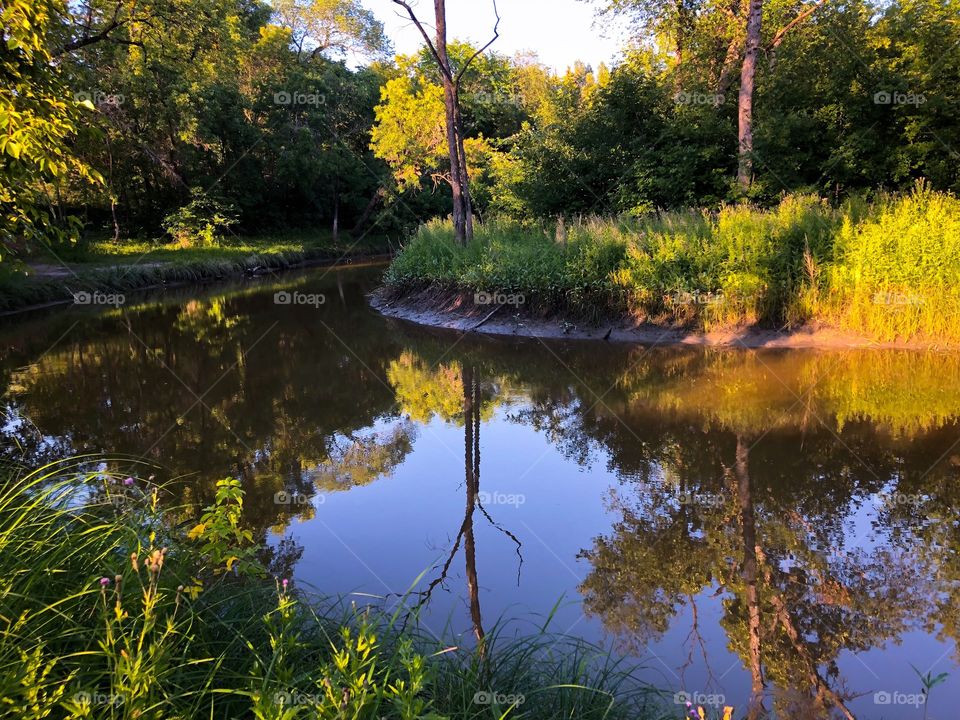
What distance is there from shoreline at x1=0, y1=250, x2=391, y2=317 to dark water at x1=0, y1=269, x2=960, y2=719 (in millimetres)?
6118

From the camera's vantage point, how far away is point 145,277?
22.8m

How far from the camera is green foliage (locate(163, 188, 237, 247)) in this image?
2842 centimetres

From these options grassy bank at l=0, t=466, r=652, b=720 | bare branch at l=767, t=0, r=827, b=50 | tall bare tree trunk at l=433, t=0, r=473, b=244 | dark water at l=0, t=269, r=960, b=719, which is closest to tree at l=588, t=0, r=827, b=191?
bare branch at l=767, t=0, r=827, b=50

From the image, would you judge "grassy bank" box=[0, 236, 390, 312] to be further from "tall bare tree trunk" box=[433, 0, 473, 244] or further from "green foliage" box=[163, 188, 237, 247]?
"tall bare tree trunk" box=[433, 0, 473, 244]

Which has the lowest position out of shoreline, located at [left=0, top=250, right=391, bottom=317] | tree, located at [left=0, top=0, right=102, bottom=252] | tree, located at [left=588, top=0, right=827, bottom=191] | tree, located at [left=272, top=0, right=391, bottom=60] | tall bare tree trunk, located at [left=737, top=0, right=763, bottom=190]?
shoreline, located at [left=0, top=250, right=391, bottom=317]

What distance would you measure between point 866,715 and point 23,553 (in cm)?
394

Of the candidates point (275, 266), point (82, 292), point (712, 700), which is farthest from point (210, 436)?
point (275, 266)

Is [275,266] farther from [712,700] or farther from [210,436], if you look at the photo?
[712,700]

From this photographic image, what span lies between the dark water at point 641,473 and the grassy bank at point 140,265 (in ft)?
22.4

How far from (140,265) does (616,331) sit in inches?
746

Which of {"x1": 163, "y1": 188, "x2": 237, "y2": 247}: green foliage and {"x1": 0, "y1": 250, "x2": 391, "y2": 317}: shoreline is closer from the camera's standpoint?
{"x1": 0, "y1": 250, "x2": 391, "y2": 317}: shoreline

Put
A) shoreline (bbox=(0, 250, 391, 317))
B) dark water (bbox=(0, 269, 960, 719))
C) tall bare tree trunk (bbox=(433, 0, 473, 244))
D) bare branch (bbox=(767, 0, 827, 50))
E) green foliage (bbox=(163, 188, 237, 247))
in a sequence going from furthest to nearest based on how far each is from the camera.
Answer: green foliage (bbox=(163, 188, 237, 247))
shoreline (bbox=(0, 250, 391, 317))
tall bare tree trunk (bbox=(433, 0, 473, 244))
bare branch (bbox=(767, 0, 827, 50))
dark water (bbox=(0, 269, 960, 719))

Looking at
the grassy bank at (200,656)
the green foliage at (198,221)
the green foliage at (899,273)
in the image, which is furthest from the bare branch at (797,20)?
the green foliage at (198,221)

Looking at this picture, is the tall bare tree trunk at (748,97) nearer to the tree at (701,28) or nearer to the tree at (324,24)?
the tree at (701,28)
